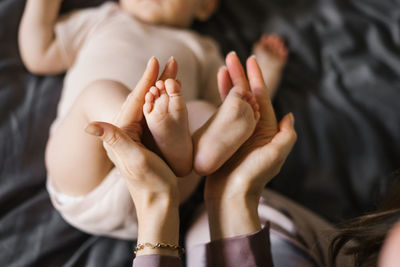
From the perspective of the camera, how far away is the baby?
0.59 m

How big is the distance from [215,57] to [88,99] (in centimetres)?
46

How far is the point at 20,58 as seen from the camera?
1.00 m

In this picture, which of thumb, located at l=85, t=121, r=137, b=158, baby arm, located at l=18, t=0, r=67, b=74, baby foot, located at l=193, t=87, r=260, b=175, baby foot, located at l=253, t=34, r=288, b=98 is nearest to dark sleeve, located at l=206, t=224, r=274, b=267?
baby foot, located at l=193, t=87, r=260, b=175

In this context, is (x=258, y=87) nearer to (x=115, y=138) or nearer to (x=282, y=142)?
(x=282, y=142)

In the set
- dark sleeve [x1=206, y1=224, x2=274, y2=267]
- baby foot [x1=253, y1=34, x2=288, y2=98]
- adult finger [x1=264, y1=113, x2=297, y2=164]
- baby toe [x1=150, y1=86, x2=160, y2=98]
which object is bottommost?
dark sleeve [x1=206, y1=224, x2=274, y2=267]

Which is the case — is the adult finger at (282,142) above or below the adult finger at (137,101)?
below

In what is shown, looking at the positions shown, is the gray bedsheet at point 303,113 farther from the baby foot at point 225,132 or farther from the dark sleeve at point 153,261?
the baby foot at point 225,132

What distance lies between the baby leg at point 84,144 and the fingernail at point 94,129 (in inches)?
5.8

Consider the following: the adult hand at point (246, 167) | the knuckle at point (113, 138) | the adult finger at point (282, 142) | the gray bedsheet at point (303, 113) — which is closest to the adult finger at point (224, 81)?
the adult hand at point (246, 167)

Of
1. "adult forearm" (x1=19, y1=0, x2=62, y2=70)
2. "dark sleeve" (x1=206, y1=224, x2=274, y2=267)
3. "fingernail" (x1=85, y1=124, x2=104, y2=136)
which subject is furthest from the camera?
"adult forearm" (x1=19, y1=0, x2=62, y2=70)

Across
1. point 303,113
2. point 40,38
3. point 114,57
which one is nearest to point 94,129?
point 114,57

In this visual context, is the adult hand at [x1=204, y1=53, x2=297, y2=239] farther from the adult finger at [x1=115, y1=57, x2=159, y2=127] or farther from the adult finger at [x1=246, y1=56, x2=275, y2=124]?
the adult finger at [x1=115, y1=57, x2=159, y2=127]

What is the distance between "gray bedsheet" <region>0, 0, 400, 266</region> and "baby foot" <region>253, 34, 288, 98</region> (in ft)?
0.13

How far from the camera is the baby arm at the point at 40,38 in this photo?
94 cm
